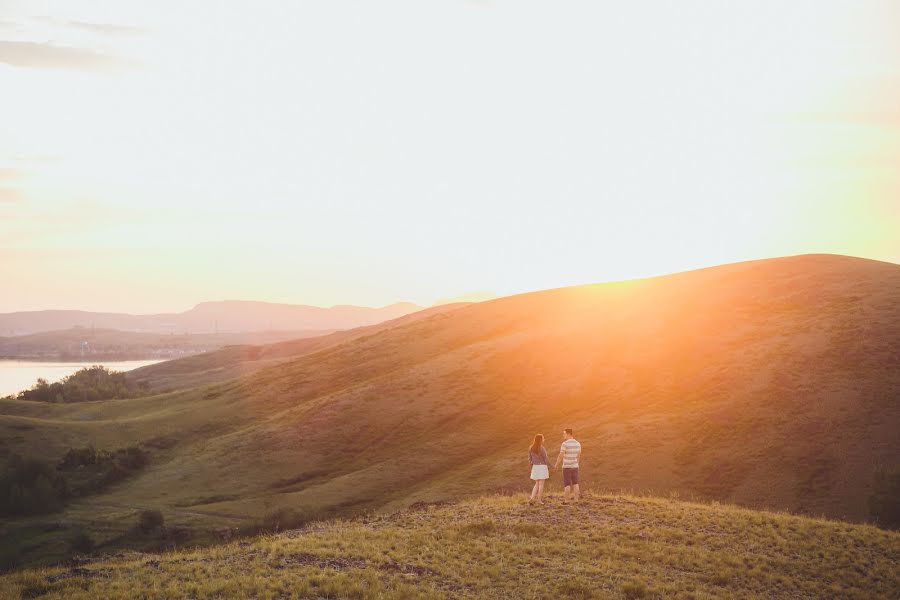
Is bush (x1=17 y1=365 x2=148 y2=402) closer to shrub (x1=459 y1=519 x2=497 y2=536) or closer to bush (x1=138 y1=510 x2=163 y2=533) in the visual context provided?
bush (x1=138 y1=510 x2=163 y2=533)

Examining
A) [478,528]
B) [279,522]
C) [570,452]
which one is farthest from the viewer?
[279,522]

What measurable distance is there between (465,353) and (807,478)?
43.5 meters

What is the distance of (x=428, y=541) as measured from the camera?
1051 inches

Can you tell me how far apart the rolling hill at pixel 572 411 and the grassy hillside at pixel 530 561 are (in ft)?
45.9

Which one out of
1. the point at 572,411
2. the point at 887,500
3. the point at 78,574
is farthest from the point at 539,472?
the point at 572,411

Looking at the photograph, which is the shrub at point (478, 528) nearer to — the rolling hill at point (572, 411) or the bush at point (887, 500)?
the rolling hill at point (572, 411)

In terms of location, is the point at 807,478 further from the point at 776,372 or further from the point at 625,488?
the point at 776,372

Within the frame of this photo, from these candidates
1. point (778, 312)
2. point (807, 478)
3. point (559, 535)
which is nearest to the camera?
point (559, 535)

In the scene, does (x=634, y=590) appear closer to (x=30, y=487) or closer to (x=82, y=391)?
(x=30, y=487)

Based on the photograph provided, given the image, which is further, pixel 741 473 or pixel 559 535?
pixel 741 473

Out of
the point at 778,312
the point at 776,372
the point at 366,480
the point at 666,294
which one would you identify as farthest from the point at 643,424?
the point at 666,294

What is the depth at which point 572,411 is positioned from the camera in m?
62.2

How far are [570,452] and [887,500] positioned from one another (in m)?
19.1

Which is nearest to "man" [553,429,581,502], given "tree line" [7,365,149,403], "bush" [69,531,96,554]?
"bush" [69,531,96,554]
